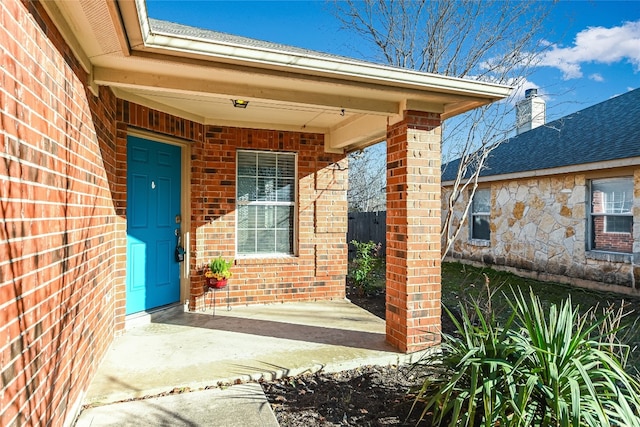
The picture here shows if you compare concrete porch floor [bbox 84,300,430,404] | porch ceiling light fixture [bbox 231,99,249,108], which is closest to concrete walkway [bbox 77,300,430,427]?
concrete porch floor [bbox 84,300,430,404]

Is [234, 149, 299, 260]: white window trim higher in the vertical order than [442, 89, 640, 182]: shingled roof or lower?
lower

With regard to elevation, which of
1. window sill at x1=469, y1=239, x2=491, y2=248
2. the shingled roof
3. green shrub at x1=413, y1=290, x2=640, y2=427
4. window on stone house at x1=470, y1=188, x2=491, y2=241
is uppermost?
the shingled roof

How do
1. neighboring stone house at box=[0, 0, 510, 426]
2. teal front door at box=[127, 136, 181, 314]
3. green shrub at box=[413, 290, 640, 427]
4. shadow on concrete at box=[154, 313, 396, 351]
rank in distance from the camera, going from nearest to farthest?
1. neighboring stone house at box=[0, 0, 510, 426]
2. green shrub at box=[413, 290, 640, 427]
3. shadow on concrete at box=[154, 313, 396, 351]
4. teal front door at box=[127, 136, 181, 314]

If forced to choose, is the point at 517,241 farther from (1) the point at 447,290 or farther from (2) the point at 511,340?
(2) the point at 511,340

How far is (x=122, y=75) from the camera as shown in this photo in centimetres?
324

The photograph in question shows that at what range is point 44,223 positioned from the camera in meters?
2.05

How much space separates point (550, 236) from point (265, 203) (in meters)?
6.86

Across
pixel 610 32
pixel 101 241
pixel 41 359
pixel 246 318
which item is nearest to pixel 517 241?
pixel 610 32

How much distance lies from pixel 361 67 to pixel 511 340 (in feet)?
7.94

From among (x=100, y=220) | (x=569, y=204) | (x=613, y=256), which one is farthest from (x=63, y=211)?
(x=569, y=204)

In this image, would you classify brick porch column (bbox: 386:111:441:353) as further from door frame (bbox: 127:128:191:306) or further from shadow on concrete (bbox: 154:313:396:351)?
door frame (bbox: 127:128:191:306)

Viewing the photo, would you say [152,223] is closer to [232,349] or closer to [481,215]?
[232,349]

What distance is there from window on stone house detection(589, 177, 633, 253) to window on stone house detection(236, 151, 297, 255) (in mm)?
6429

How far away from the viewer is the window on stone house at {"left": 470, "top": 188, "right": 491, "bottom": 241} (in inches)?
436
